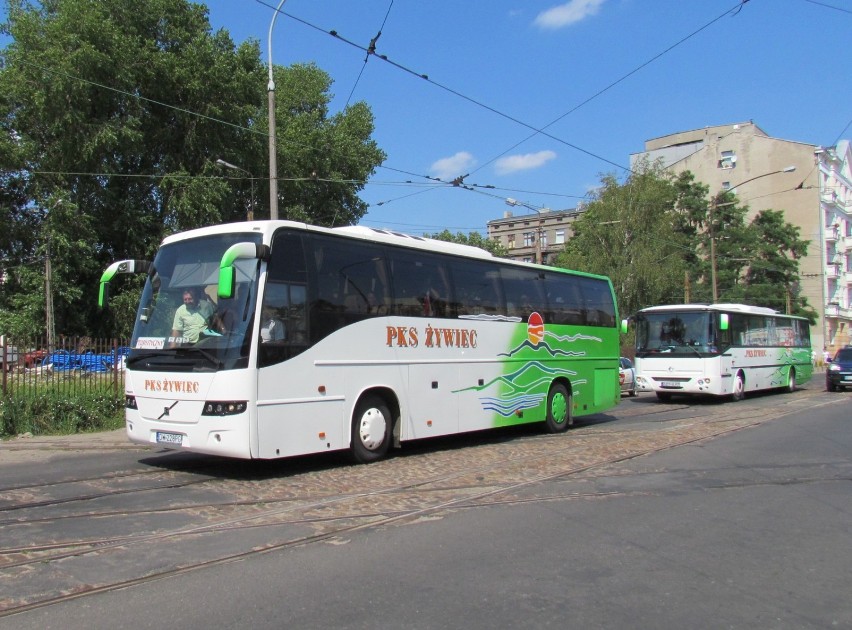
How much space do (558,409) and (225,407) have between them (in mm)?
7879

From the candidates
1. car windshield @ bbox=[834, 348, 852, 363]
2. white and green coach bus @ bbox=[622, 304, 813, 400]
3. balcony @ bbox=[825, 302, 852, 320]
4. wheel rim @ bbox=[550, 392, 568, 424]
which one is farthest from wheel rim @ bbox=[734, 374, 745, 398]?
balcony @ bbox=[825, 302, 852, 320]

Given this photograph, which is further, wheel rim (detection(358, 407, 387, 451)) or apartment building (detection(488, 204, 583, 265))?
apartment building (detection(488, 204, 583, 265))

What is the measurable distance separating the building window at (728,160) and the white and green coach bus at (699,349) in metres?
45.0

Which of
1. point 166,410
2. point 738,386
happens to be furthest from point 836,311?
point 166,410

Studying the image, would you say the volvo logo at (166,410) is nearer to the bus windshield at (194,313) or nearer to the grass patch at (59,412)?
the bus windshield at (194,313)

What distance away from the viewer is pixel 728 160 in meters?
64.1

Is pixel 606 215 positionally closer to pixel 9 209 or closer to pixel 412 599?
pixel 9 209

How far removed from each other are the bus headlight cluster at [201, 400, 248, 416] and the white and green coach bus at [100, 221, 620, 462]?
0.05 ft

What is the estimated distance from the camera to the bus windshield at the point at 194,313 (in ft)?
27.9

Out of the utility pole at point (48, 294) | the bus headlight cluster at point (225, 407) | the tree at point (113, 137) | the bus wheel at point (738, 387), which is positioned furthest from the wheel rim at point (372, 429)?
the utility pole at point (48, 294)

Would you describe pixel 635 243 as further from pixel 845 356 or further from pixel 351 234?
pixel 351 234

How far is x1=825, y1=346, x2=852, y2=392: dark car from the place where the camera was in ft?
85.9

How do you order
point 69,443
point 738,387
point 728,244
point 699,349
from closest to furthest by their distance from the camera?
point 69,443, point 699,349, point 738,387, point 728,244

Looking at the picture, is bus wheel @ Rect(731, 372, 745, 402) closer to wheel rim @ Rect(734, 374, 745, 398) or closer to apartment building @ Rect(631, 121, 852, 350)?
wheel rim @ Rect(734, 374, 745, 398)
